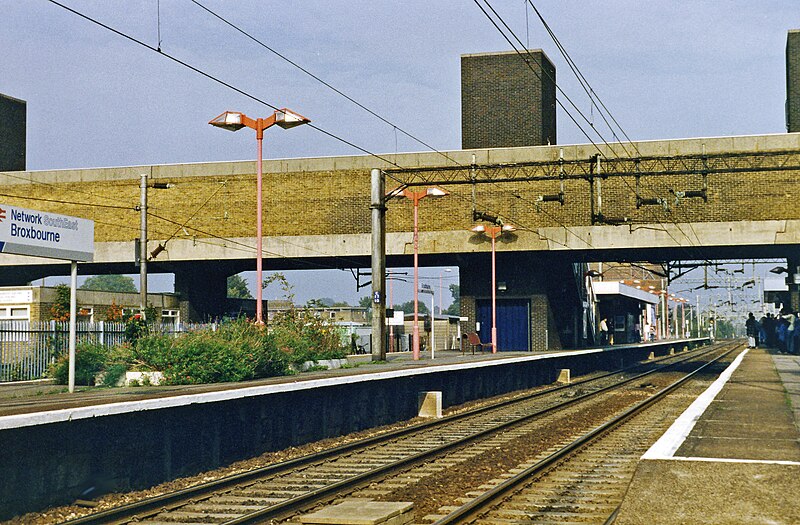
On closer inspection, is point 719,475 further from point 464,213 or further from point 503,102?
point 503,102

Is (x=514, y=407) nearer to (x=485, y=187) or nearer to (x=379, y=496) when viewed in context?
(x=379, y=496)

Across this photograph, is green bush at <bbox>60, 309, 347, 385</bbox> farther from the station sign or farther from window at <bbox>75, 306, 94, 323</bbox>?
window at <bbox>75, 306, 94, 323</bbox>

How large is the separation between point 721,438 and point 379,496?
4.85 metres

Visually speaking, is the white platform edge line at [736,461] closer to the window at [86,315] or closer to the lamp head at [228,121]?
the lamp head at [228,121]

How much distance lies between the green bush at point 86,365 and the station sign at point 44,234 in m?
4.51

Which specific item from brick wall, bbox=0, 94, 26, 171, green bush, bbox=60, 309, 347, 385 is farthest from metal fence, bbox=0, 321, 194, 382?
brick wall, bbox=0, 94, 26, 171

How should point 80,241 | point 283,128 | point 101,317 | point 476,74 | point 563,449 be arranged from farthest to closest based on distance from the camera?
1. point 476,74
2. point 101,317
3. point 283,128
4. point 80,241
5. point 563,449

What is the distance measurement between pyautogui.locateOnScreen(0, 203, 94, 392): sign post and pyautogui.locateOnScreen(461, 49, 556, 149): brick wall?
3867 cm

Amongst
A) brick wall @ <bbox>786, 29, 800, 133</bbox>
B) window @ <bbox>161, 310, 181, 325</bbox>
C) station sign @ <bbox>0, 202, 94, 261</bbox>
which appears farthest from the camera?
brick wall @ <bbox>786, 29, 800, 133</bbox>

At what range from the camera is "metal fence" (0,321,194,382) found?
29.2 meters

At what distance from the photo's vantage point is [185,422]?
1512 centimetres

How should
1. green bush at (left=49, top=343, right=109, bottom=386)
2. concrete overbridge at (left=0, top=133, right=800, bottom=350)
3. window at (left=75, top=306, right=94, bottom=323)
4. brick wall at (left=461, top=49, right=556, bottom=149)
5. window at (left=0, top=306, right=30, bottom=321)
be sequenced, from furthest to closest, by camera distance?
brick wall at (left=461, top=49, right=556, bottom=149), window at (left=75, top=306, right=94, bottom=323), window at (left=0, top=306, right=30, bottom=321), concrete overbridge at (left=0, top=133, right=800, bottom=350), green bush at (left=49, top=343, right=109, bottom=386)

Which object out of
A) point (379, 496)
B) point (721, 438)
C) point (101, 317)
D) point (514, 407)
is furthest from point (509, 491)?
point (101, 317)

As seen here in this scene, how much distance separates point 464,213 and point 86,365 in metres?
26.1
